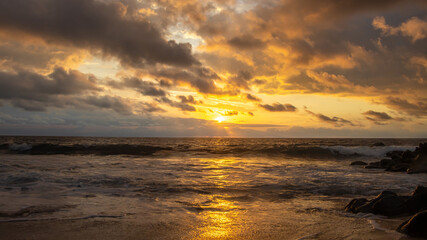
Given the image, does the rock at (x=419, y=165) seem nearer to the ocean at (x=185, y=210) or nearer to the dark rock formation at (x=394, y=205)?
the ocean at (x=185, y=210)

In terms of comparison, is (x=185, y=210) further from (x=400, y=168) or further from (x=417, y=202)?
(x=400, y=168)

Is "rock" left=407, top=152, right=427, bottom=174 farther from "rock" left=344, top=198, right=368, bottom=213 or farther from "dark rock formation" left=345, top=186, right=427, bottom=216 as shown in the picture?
"rock" left=344, top=198, right=368, bottom=213

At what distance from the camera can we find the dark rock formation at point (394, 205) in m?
6.16

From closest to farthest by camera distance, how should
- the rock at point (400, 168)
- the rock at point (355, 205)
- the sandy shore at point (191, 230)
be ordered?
1. the sandy shore at point (191, 230)
2. the rock at point (355, 205)
3. the rock at point (400, 168)

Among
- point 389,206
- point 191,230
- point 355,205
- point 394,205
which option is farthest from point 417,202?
point 191,230

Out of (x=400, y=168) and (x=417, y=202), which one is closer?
(x=417, y=202)

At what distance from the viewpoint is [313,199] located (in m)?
8.06

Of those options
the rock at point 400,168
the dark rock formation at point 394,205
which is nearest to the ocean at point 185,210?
the dark rock formation at point 394,205

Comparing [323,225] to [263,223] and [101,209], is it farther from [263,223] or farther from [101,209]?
[101,209]

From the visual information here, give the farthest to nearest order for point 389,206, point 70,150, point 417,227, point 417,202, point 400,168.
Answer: point 70,150 → point 400,168 → point 417,202 → point 389,206 → point 417,227

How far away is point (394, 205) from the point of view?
6270 mm

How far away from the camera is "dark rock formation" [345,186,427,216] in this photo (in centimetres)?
616

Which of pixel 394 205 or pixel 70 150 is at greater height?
pixel 394 205

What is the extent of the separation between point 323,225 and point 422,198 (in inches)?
114
